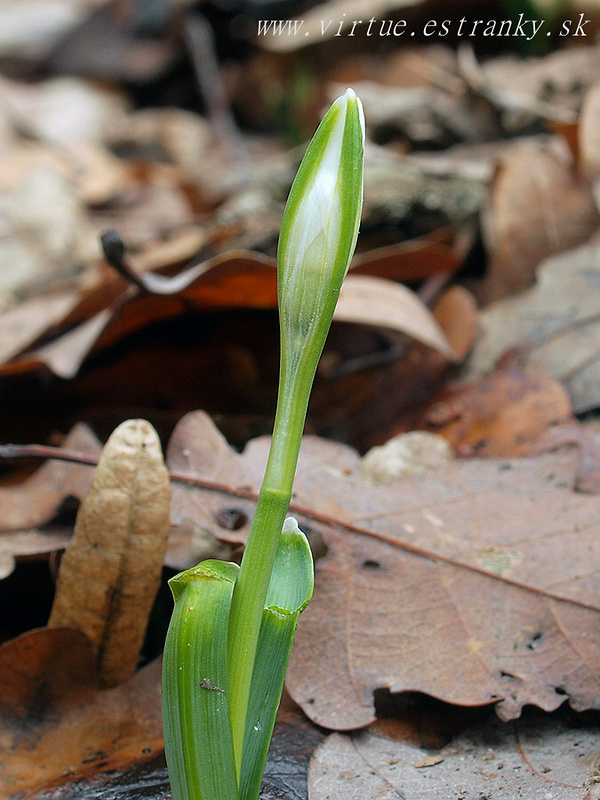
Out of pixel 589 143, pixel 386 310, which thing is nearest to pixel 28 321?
pixel 386 310

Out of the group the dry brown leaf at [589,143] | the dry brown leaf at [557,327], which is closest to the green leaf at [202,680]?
the dry brown leaf at [557,327]

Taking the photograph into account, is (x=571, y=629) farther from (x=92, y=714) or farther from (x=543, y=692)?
(x=92, y=714)

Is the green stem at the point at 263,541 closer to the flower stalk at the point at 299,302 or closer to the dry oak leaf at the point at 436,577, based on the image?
the flower stalk at the point at 299,302

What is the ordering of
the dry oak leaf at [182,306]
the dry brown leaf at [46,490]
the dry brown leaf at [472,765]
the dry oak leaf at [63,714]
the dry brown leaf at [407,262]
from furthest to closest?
the dry brown leaf at [407,262] < the dry oak leaf at [182,306] < the dry brown leaf at [46,490] < the dry oak leaf at [63,714] < the dry brown leaf at [472,765]

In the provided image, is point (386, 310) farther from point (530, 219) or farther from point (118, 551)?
point (118, 551)

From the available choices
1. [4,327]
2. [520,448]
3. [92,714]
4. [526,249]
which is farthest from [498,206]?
[92,714]
